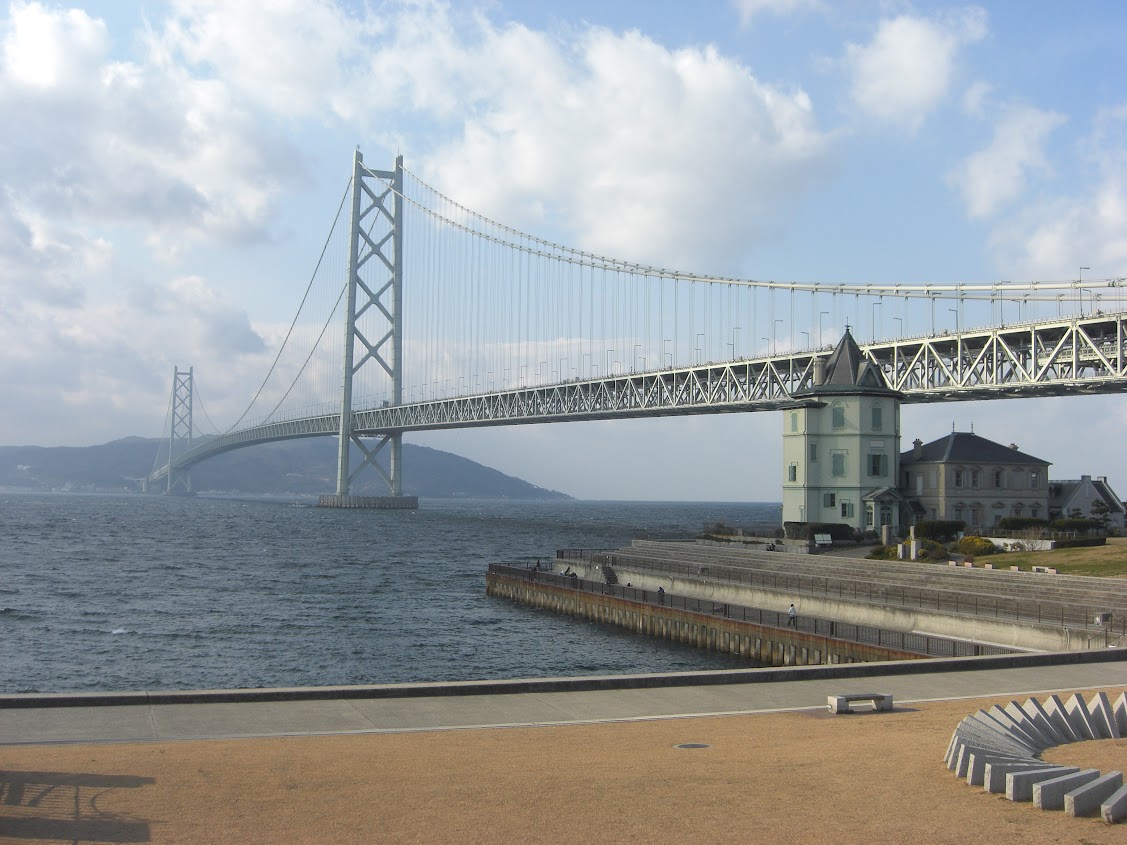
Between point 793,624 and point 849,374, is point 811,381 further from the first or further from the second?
point 793,624

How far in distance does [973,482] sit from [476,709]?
44234 millimetres

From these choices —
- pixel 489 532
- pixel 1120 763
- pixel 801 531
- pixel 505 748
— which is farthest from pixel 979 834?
pixel 489 532

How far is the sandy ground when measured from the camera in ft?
27.6

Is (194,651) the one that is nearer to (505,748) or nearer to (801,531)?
(505,748)

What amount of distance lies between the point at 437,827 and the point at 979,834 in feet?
14.1

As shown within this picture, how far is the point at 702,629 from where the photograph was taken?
106ft

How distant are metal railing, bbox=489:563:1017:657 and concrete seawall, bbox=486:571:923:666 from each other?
0.20m

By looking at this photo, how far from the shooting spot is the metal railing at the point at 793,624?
2309cm

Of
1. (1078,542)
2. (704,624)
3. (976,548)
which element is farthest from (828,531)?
(704,624)

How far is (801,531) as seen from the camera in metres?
50.7

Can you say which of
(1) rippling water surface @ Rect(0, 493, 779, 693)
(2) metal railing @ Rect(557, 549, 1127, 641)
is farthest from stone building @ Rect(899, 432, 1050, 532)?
(1) rippling water surface @ Rect(0, 493, 779, 693)

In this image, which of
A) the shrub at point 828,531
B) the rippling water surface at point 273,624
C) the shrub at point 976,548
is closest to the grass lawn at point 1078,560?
the shrub at point 976,548

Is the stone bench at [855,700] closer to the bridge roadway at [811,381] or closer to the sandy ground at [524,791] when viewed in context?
the sandy ground at [524,791]

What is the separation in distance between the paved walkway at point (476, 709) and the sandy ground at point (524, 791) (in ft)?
2.08
